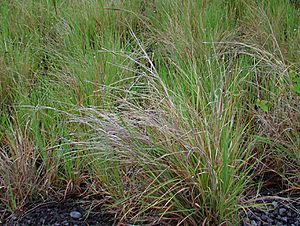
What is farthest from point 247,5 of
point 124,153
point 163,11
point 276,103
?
point 124,153

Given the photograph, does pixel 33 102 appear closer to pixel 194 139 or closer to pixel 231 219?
pixel 194 139

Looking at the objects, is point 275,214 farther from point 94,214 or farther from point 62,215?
point 62,215

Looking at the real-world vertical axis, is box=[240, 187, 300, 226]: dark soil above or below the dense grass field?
below

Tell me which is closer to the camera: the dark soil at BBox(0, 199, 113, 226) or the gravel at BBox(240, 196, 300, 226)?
the gravel at BBox(240, 196, 300, 226)

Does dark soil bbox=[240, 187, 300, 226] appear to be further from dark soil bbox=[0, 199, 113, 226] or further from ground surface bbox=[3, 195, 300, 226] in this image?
dark soil bbox=[0, 199, 113, 226]

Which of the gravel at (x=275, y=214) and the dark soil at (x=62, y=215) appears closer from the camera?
the gravel at (x=275, y=214)

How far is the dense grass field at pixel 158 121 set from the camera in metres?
2.44

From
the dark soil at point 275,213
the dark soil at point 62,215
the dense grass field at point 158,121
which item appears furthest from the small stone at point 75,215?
the dark soil at point 275,213

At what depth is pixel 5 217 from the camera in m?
2.68

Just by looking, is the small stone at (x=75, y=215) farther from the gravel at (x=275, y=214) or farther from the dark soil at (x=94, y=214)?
the gravel at (x=275, y=214)

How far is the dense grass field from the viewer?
2443 mm

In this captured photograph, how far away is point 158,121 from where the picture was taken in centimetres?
257

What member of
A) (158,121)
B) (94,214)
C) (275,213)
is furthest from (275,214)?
(94,214)

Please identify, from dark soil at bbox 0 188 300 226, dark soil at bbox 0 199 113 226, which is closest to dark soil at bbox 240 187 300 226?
dark soil at bbox 0 188 300 226
